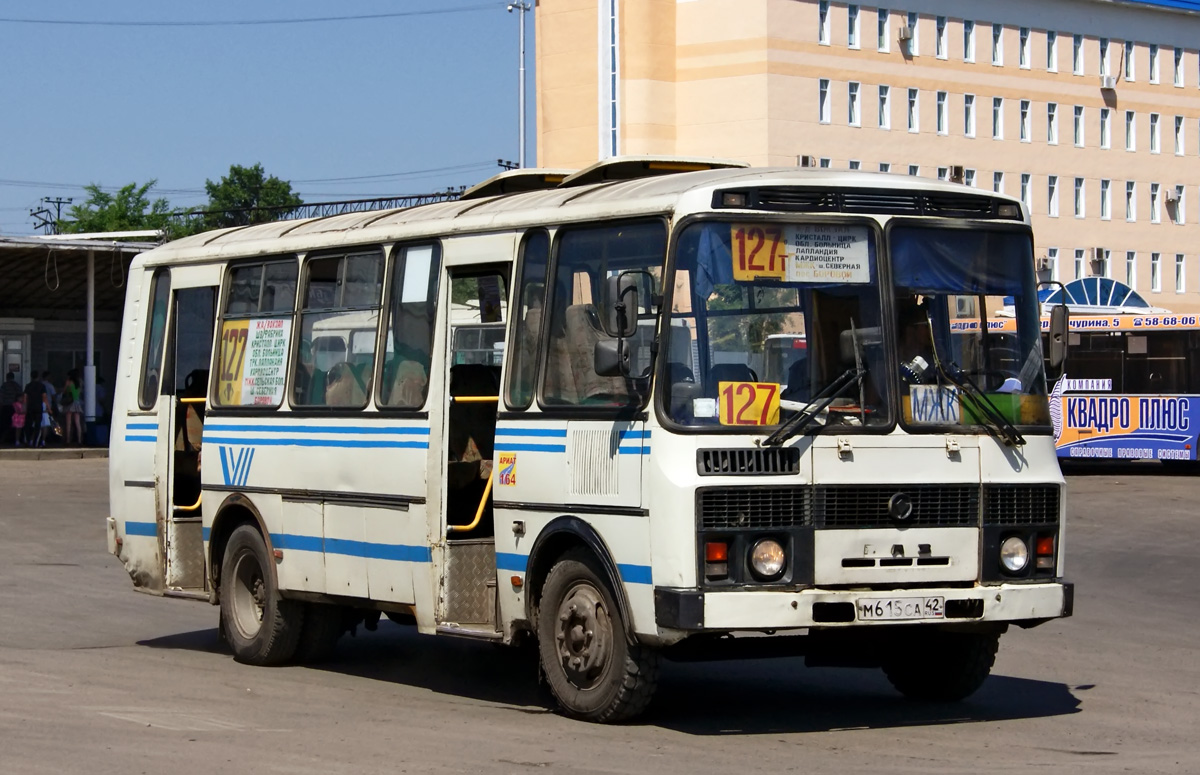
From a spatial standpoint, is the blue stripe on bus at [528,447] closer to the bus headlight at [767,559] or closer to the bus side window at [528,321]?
the bus side window at [528,321]

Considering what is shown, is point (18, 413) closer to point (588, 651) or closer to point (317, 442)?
point (317, 442)

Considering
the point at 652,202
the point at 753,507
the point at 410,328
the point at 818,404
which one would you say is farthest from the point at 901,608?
the point at 410,328

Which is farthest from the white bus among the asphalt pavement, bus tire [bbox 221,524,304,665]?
bus tire [bbox 221,524,304,665]

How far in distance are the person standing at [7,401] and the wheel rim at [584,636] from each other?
36158 mm

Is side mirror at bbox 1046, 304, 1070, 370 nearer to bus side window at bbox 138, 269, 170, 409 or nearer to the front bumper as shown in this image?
the front bumper

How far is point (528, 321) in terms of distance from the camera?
10.8 meters

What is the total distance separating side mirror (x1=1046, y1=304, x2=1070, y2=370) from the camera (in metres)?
10.6

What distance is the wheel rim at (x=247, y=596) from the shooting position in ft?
43.8

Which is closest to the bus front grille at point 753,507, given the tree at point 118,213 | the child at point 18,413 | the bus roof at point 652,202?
the bus roof at point 652,202

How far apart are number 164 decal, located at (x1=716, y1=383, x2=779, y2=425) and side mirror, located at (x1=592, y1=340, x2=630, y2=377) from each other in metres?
0.48

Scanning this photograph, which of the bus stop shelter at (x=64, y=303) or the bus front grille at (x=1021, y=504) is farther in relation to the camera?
the bus stop shelter at (x=64, y=303)

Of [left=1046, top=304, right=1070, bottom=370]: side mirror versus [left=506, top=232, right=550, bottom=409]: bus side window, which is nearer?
[left=1046, top=304, right=1070, bottom=370]: side mirror

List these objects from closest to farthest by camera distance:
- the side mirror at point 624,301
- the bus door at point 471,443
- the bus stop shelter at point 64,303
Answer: the side mirror at point 624,301 < the bus door at point 471,443 < the bus stop shelter at point 64,303

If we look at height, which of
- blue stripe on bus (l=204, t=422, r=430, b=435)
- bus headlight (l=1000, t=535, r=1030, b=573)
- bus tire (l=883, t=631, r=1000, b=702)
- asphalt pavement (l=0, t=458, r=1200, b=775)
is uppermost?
blue stripe on bus (l=204, t=422, r=430, b=435)
